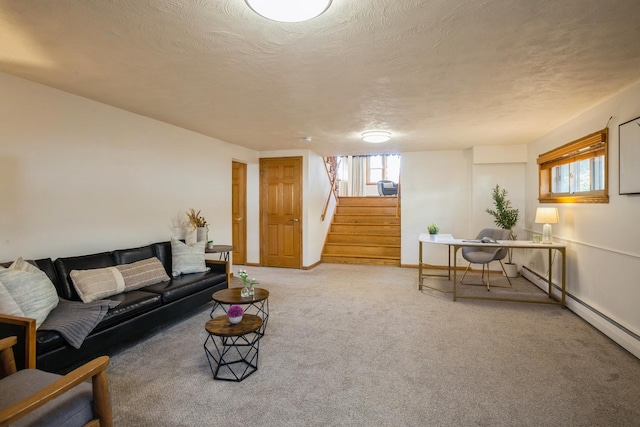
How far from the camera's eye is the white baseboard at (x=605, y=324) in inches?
109

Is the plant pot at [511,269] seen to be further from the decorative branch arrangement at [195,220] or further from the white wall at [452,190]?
the decorative branch arrangement at [195,220]

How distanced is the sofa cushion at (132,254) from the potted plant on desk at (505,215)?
538 cm

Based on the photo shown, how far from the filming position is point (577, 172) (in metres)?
4.07

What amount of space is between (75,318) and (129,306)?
44cm

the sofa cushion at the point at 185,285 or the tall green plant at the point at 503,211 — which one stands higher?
the tall green plant at the point at 503,211

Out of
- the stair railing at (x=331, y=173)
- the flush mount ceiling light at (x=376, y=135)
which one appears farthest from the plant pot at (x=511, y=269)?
the stair railing at (x=331, y=173)

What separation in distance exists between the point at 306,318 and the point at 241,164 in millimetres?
4003

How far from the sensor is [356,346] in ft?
9.59

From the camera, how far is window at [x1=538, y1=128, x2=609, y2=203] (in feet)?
11.2

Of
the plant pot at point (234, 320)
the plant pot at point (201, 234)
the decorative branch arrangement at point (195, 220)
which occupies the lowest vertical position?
the plant pot at point (234, 320)

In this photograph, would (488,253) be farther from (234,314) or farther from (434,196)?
(234,314)

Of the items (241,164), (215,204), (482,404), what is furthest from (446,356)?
(241,164)

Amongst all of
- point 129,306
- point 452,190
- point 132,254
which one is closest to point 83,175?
point 132,254

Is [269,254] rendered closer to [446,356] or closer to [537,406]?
[446,356]
